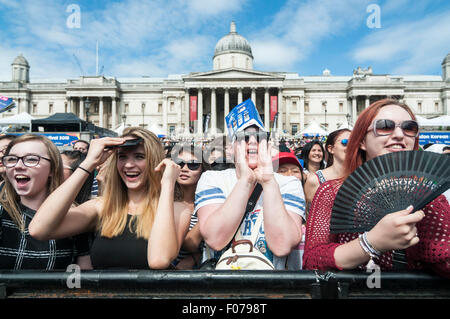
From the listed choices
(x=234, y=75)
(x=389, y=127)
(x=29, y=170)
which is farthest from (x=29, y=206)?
(x=234, y=75)

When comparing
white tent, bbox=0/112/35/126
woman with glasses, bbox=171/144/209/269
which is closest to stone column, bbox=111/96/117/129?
white tent, bbox=0/112/35/126

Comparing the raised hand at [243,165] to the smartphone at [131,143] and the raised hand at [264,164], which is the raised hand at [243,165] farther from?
the smartphone at [131,143]

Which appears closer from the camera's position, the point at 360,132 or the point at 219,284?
the point at 219,284

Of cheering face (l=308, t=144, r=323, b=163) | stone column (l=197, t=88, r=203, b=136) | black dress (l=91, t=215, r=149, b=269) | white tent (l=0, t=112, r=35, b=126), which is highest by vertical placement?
stone column (l=197, t=88, r=203, b=136)

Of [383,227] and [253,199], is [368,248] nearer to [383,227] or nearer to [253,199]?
[383,227]

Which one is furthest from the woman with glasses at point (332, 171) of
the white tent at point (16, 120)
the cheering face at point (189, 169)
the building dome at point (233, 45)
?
the building dome at point (233, 45)

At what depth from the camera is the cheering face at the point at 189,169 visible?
3.65m

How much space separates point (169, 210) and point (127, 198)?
0.69 m

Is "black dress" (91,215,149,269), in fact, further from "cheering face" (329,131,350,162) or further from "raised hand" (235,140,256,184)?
"cheering face" (329,131,350,162)

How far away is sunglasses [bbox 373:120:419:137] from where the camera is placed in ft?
6.41

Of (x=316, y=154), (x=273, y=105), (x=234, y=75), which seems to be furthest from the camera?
(x=234, y=75)

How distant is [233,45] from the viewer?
57.9 m

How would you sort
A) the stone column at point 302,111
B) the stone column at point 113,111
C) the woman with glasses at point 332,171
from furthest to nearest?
1. the stone column at point 113,111
2. the stone column at point 302,111
3. the woman with glasses at point 332,171

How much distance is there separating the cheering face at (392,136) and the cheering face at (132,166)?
69.4 inches
